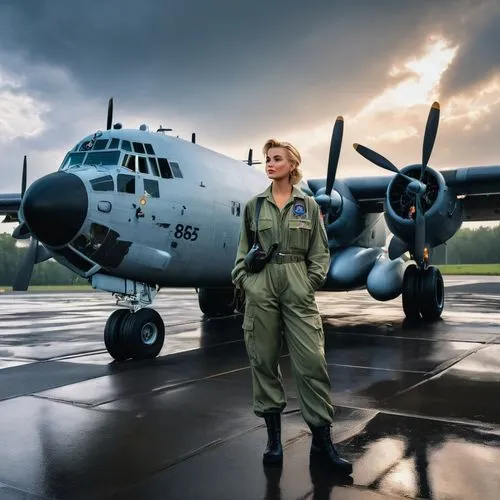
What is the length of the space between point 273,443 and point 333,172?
36.8ft

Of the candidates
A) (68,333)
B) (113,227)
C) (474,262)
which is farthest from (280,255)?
(474,262)

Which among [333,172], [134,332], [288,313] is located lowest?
[134,332]

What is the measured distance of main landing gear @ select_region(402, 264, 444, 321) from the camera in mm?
14305

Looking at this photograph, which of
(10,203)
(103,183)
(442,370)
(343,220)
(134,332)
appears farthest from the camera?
(10,203)

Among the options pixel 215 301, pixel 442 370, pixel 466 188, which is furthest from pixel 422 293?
pixel 442 370

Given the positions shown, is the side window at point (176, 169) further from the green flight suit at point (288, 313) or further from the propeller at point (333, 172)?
the green flight suit at point (288, 313)

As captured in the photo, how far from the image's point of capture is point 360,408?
5.43 metres

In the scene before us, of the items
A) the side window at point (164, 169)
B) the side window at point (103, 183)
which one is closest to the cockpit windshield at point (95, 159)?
the side window at point (103, 183)

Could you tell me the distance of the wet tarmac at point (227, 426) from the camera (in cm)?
354

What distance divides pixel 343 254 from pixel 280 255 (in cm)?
1236

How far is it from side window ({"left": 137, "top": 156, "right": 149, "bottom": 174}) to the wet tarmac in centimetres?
319

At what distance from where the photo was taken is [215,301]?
16078 mm

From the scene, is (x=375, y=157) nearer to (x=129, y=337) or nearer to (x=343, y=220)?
(x=343, y=220)

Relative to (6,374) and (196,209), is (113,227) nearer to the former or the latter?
(196,209)
